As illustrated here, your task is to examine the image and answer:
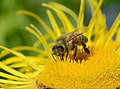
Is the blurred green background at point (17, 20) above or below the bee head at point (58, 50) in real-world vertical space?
above

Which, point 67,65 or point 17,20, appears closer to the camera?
point 67,65

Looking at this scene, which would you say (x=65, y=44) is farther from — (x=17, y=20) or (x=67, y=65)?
(x=17, y=20)

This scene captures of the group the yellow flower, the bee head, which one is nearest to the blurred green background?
the yellow flower

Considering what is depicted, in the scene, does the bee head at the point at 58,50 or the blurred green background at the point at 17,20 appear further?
the blurred green background at the point at 17,20

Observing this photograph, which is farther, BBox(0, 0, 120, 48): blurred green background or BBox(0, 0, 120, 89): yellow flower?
BBox(0, 0, 120, 48): blurred green background

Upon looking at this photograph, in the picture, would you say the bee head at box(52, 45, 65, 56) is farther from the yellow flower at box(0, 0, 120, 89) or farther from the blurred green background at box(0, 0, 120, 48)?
the blurred green background at box(0, 0, 120, 48)

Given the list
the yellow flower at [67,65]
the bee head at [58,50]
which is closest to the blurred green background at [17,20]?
the yellow flower at [67,65]

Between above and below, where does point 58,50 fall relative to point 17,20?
below

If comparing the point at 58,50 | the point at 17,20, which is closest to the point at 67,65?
the point at 58,50

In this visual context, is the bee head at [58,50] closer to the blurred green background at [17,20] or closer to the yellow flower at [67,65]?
the yellow flower at [67,65]
